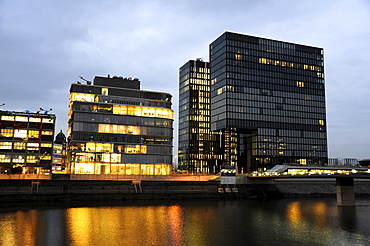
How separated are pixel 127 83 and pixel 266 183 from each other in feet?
246

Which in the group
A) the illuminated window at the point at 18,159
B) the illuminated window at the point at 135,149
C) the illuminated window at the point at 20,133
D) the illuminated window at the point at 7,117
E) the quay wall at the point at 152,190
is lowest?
the quay wall at the point at 152,190

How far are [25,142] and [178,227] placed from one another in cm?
12140

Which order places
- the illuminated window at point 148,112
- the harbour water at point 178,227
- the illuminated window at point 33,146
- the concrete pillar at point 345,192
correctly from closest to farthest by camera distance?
the harbour water at point 178,227, the concrete pillar at point 345,192, the illuminated window at point 148,112, the illuminated window at point 33,146

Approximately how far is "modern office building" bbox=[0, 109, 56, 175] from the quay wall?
2137 inches

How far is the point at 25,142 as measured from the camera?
162000 millimetres

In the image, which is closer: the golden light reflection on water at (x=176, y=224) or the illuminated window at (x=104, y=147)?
the golden light reflection on water at (x=176, y=224)

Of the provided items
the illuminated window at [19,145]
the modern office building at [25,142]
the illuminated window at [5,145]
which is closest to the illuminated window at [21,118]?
the modern office building at [25,142]

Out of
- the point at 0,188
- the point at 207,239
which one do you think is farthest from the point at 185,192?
the point at 207,239

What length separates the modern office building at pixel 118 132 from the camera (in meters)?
139

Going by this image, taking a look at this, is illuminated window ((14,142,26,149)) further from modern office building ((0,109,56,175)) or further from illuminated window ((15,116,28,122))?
illuminated window ((15,116,28,122))

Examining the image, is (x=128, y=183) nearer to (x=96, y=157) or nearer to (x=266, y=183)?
(x=96, y=157)

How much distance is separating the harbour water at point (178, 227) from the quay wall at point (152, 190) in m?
18.6

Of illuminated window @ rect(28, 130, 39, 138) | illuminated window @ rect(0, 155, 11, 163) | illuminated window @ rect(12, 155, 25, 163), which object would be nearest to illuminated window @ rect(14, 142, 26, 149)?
illuminated window @ rect(12, 155, 25, 163)

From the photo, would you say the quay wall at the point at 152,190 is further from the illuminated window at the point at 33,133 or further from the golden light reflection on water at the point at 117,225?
the illuminated window at the point at 33,133
